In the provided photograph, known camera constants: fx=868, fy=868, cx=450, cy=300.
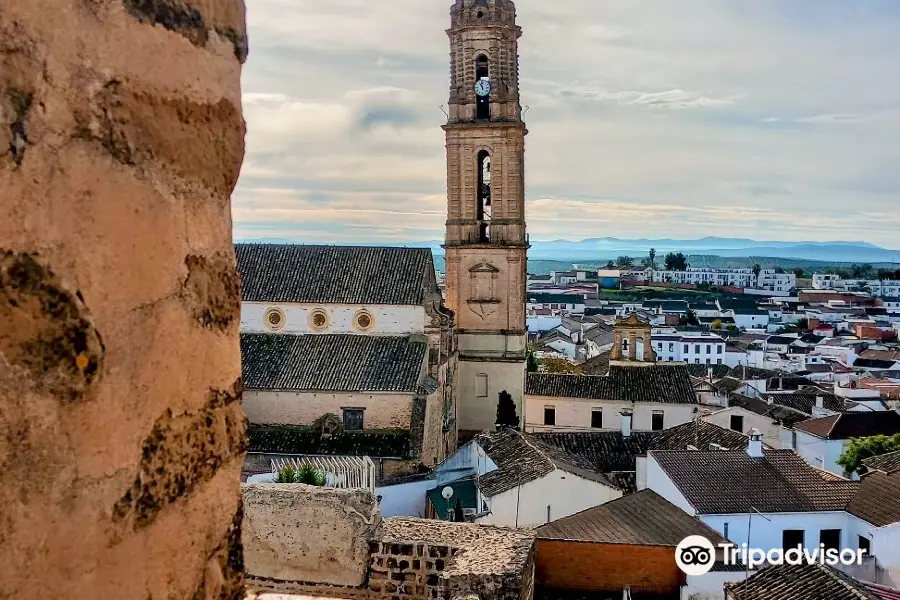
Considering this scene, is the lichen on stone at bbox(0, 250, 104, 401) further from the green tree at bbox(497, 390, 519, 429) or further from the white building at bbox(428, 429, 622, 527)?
the green tree at bbox(497, 390, 519, 429)

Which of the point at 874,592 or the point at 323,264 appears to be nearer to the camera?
the point at 874,592

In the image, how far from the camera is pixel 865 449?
2320 cm

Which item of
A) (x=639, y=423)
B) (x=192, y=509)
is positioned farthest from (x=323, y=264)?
(x=192, y=509)

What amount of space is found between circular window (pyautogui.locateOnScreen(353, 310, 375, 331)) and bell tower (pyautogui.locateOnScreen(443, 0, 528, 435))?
3.71m

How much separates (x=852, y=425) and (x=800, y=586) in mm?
16812

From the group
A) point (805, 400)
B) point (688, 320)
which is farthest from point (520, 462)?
point (688, 320)

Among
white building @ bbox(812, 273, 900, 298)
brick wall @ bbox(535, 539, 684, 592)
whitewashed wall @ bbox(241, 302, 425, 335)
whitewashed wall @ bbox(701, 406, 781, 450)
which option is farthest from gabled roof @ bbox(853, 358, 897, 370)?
white building @ bbox(812, 273, 900, 298)

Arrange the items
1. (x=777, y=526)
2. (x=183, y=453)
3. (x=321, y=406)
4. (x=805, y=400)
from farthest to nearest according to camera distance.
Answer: (x=805, y=400) → (x=321, y=406) → (x=777, y=526) → (x=183, y=453)

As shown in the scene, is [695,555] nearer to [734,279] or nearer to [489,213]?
[489,213]

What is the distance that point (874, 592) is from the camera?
10742 mm

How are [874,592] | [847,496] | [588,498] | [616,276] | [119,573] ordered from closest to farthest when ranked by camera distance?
[119,573] → [874,592] → [847,496] → [588,498] → [616,276]

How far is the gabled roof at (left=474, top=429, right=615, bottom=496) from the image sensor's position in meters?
16.4

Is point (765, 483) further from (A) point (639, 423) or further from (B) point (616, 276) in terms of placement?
(B) point (616, 276)

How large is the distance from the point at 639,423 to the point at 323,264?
1205 cm
